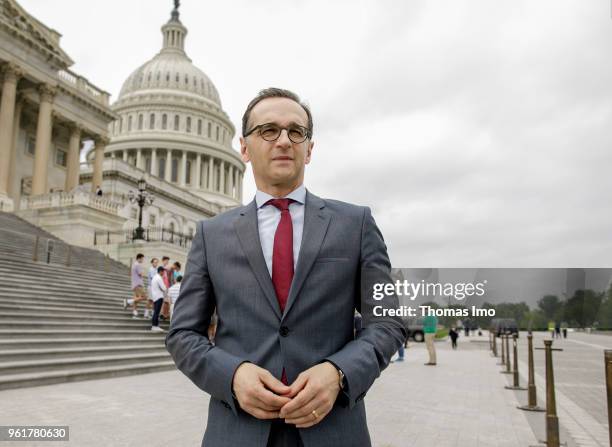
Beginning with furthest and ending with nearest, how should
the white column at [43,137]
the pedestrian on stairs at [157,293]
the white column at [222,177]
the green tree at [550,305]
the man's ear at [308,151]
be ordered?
the white column at [222,177] < the white column at [43,137] < the pedestrian on stairs at [157,293] < the green tree at [550,305] < the man's ear at [308,151]

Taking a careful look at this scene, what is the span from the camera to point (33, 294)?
15.2m

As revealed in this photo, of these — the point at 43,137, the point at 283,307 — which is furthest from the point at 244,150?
the point at 43,137

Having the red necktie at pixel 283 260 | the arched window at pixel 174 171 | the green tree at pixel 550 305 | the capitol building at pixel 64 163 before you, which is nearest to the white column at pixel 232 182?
the arched window at pixel 174 171

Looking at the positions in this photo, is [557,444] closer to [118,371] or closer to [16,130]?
[118,371]

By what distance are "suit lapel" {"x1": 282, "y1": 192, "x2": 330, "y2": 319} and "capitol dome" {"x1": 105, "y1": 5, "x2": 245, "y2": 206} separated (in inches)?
3493

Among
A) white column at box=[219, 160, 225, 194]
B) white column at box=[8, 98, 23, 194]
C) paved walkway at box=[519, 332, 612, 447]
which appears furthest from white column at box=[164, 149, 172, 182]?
paved walkway at box=[519, 332, 612, 447]

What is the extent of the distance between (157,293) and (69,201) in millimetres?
19786

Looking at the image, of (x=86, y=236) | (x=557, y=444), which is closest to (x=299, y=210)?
(x=557, y=444)

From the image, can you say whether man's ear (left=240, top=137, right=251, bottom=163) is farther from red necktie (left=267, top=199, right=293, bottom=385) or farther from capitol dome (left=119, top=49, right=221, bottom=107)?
capitol dome (left=119, top=49, right=221, bottom=107)

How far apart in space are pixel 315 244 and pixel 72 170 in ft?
147

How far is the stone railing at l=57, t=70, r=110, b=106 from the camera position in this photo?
41.6m

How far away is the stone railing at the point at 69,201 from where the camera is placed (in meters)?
31.9

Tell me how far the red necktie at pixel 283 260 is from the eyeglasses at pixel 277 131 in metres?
0.34

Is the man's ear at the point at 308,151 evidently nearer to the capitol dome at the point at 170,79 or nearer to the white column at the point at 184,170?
the white column at the point at 184,170
